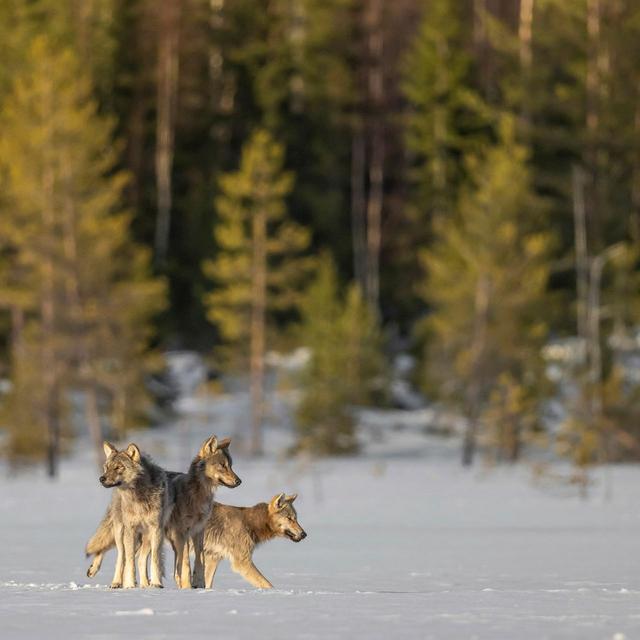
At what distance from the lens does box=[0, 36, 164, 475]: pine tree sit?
1453 inches

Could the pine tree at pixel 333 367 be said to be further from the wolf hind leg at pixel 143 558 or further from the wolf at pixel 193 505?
the wolf hind leg at pixel 143 558

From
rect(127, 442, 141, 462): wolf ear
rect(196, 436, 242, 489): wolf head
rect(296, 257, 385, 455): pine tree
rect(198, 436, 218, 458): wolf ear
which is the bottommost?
rect(296, 257, 385, 455): pine tree

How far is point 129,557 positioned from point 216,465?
1.07m

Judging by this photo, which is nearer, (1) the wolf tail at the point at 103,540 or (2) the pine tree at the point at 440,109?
(1) the wolf tail at the point at 103,540

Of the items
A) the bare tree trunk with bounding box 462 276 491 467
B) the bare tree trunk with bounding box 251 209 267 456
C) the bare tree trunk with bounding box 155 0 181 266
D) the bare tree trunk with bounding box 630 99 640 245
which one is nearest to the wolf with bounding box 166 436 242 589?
the bare tree trunk with bounding box 462 276 491 467

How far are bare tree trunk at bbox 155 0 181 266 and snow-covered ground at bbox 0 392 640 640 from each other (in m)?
13.8

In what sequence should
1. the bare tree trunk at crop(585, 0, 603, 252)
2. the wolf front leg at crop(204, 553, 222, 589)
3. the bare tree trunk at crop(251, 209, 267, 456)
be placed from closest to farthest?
the wolf front leg at crop(204, 553, 222, 589) → the bare tree trunk at crop(585, 0, 603, 252) → the bare tree trunk at crop(251, 209, 267, 456)

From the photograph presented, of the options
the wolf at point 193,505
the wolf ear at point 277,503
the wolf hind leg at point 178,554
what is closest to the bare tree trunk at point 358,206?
the wolf ear at point 277,503

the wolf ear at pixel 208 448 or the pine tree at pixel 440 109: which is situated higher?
the pine tree at pixel 440 109

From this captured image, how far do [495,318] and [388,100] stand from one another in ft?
74.5

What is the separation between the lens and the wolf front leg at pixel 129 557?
37.0 ft

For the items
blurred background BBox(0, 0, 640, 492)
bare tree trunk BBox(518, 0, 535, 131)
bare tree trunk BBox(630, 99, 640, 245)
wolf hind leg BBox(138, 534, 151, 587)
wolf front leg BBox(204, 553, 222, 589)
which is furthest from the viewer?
bare tree trunk BBox(518, 0, 535, 131)

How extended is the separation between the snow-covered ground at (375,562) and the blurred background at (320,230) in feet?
6.25

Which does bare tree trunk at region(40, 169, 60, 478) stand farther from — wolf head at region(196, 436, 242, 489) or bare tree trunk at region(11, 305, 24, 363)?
wolf head at region(196, 436, 242, 489)
